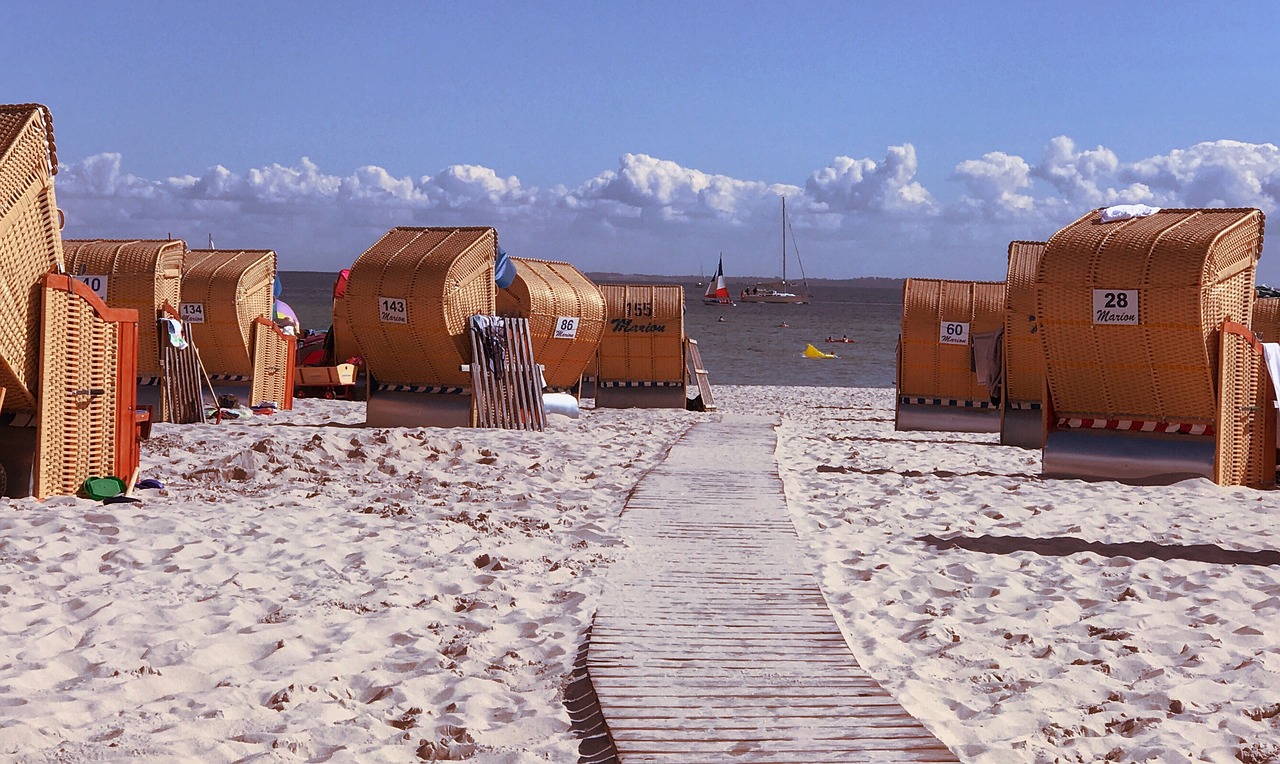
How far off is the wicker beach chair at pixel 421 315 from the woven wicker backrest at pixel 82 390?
20.1ft

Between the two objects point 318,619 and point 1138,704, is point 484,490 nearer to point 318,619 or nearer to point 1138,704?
point 318,619

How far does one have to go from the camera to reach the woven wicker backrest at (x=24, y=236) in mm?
8211

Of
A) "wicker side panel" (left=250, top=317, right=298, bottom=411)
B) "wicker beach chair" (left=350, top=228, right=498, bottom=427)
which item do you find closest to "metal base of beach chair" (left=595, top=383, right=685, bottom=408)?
"wicker side panel" (left=250, top=317, right=298, bottom=411)

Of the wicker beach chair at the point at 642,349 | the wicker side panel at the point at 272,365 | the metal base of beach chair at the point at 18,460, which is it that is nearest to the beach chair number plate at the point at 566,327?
the wicker beach chair at the point at 642,349

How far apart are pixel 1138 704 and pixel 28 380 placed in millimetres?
7456

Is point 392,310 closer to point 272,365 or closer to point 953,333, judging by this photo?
point 272,365

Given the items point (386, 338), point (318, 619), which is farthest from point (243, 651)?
point (386, 338)

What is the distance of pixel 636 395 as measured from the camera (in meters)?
24.2

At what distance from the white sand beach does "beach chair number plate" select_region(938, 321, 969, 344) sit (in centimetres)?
861

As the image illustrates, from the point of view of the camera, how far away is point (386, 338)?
1644 centimetres

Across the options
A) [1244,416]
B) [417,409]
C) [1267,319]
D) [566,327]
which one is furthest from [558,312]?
[1267,319]

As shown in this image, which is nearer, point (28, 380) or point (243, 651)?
point (243, 651)

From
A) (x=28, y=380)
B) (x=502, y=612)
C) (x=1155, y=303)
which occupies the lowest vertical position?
(x=502, y=612)

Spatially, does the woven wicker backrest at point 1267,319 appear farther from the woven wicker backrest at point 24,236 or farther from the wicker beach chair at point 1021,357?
the woven wicker backrest at point 24,236
